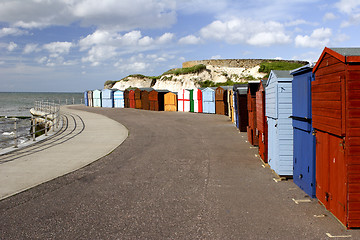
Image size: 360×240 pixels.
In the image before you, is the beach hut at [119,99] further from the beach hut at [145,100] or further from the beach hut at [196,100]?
the beach hut at [196,100]

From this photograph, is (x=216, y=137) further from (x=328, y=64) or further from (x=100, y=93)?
(x=100, y=93)

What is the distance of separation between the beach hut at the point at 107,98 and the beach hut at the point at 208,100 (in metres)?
21.4

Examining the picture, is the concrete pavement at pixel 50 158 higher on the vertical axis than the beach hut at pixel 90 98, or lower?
lower

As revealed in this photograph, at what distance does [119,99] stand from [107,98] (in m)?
3.16

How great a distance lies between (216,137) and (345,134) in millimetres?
11374

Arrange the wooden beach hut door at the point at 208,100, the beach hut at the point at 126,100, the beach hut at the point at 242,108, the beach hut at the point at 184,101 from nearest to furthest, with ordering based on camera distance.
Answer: the beach hut at the point at 242,108 → the wooden beach hut door at the point at 208,100 → the beach hut at the point at 184,101 → the beach hut at the point at 126,100

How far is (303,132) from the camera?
23.7 feet

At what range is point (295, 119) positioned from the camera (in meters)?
7.70

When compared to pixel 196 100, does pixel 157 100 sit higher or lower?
higher

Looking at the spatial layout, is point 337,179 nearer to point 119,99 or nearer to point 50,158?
point 50,158

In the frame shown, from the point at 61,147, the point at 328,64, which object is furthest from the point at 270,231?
the point at 61,147

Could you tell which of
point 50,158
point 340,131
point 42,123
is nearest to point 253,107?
point 340,131

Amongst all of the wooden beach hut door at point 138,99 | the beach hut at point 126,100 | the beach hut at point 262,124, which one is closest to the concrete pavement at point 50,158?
the beach hut at point 262,124

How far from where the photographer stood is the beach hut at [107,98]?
163 feet
